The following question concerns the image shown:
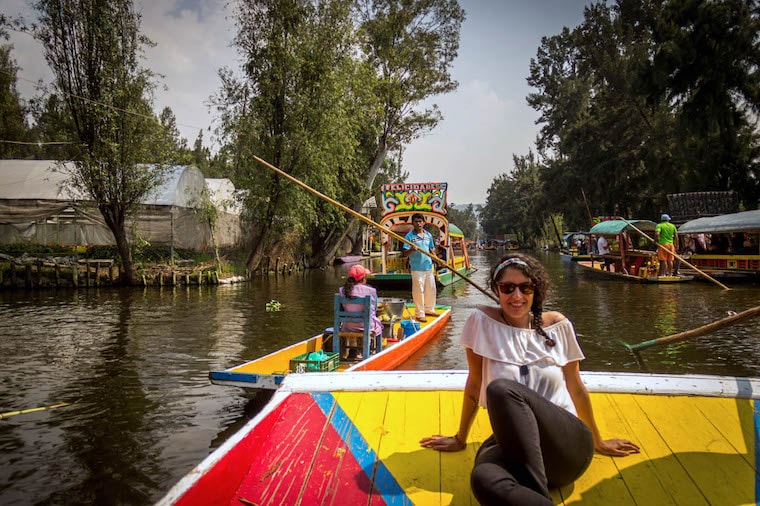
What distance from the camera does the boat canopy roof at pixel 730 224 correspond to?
17.6m

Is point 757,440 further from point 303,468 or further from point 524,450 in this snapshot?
point 303,468

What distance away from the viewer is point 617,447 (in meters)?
3.15

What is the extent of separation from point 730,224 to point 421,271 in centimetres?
1352

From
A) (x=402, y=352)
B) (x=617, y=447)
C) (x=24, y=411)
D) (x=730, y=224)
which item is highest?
(x=730, y=224)

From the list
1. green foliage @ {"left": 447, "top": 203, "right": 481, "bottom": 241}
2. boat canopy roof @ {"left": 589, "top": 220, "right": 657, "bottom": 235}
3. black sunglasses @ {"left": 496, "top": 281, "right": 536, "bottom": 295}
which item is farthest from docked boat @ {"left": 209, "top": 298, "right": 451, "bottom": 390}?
green foliage @ {"left": 447, "top": 203, "right": 481, "bottom": 241}

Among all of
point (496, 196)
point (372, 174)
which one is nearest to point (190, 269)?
point (372, 174)

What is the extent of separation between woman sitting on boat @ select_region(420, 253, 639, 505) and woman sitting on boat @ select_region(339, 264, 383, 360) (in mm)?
3793

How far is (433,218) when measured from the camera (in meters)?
19.5

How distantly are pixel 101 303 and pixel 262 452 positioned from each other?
49.8ft

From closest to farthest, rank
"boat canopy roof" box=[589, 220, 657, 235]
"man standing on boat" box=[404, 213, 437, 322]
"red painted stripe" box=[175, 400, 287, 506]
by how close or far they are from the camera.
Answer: "red painted stripe" box=[175, 400, 287, 506] → "man standing on boat" box=[404, 213, 437, 322] → "boat canopy roof" box=[589, 220, 657, 235]

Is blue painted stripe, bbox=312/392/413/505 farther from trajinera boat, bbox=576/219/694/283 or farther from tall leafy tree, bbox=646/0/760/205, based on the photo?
tall leafy tree, bbox=646/0/760/205

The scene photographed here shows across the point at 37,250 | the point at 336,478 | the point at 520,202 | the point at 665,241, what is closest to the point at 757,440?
the point at 336,478

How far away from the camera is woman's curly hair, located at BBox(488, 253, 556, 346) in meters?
3.11

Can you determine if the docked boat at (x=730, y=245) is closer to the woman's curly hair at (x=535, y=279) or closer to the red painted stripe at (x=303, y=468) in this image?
the woman's curly hair at (x=535, y=279)
